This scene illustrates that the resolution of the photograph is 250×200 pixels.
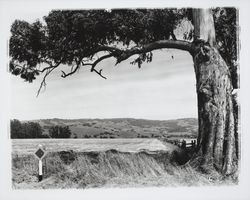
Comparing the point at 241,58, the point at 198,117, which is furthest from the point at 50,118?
the point at 241,58

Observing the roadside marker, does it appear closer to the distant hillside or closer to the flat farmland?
the flat farmland

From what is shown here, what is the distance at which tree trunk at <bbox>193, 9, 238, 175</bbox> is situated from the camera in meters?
6.48

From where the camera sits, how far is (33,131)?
6480mm

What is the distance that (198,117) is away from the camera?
258 inches

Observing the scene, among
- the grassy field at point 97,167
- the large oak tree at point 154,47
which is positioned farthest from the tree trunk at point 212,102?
the grassy field at point 97,167

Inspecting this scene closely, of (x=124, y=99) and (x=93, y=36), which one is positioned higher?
(x=93, y=36)

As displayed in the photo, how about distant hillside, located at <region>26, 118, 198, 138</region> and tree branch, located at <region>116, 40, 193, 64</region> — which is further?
tree branch, located at <region>116, 40, 193, 64</region>

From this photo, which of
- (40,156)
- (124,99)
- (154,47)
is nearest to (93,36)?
(154,47)

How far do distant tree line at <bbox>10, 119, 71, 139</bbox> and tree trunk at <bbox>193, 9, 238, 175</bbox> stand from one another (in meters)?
1.66

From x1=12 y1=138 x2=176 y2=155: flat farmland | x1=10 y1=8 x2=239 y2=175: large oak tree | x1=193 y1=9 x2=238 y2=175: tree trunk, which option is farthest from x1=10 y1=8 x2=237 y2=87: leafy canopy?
x1=12 y1=138 x2=176 y2=155: flat farmland

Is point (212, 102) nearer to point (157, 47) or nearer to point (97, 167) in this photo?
point (157, 47)

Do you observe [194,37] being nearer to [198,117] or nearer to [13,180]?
[198,117]

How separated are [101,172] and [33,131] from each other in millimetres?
963

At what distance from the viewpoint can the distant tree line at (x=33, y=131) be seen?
645 centimetres
